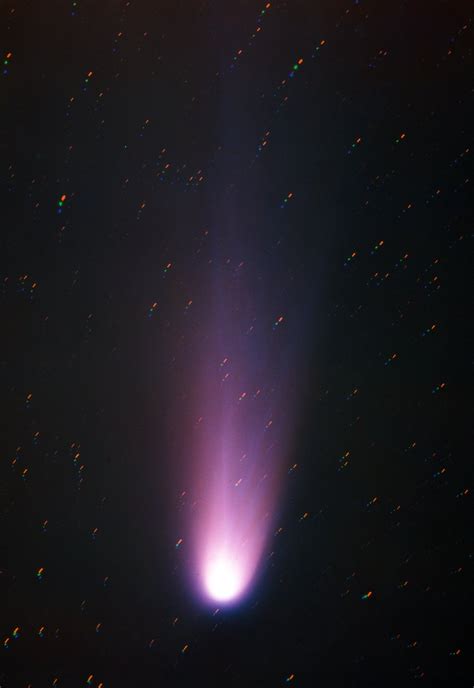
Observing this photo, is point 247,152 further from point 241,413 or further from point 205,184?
point 241,413

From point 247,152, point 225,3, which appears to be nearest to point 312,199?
point 247,152

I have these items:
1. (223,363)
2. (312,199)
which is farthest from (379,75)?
(223,363)

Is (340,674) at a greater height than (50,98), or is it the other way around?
(50,98)

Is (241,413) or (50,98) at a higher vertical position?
(50,98)

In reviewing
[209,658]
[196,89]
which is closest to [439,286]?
[196,89]

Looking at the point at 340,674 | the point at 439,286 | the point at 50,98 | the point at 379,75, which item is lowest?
the point at 340,674

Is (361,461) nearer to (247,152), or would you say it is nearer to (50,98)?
(247,152)
